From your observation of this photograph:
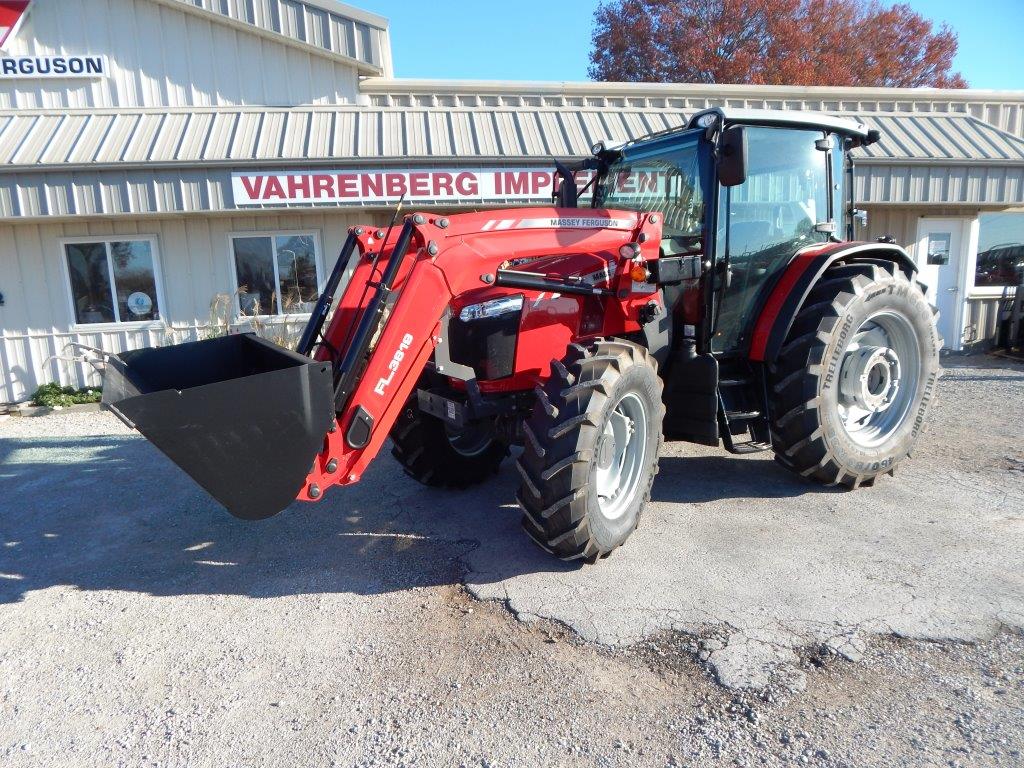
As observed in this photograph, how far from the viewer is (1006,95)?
34.5 feet

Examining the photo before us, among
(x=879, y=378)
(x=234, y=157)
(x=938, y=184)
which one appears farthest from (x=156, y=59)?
(x=938, y=184)

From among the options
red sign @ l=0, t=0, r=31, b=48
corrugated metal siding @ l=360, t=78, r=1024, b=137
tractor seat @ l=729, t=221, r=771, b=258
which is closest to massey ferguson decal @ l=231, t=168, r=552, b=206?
corrugated metal siding @ l=360, t=78, r=1024, b=137

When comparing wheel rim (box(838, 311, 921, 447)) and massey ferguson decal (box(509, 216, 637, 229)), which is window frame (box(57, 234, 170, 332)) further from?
wheel rim (box(838, 311, 921, 447))

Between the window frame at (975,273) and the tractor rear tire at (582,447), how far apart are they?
8.95m

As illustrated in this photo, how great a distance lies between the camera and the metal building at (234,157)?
7.76m

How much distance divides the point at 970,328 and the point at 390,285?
10.3m

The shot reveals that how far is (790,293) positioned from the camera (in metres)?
4.13

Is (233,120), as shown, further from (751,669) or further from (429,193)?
(751,669)

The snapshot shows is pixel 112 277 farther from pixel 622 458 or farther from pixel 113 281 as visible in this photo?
pixel 622 458

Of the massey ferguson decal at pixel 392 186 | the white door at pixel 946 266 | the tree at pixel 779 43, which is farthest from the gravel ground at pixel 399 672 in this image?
the tree at pixel 779 43

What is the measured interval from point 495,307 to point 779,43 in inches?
803

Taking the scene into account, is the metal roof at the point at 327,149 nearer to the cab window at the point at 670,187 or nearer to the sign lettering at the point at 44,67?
the sign lettering at the point at 44,67

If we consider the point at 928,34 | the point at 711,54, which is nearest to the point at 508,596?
the point at 711,54

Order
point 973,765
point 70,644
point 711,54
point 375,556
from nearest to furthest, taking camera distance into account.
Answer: point 973,765, point 70,644, point 375,556, point 711,54
